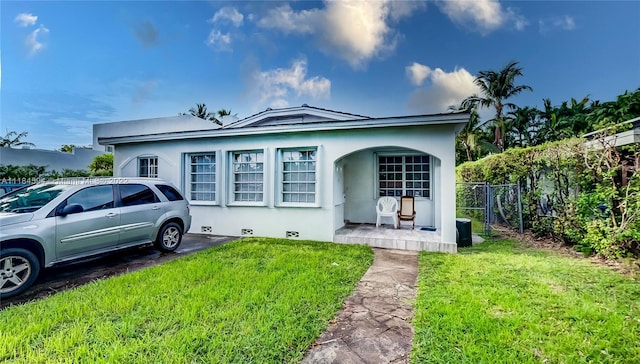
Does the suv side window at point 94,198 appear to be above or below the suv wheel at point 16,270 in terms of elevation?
above

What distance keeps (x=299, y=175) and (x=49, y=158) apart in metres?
25.8

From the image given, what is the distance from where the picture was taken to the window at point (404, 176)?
368 inches

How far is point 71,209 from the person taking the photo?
187 inches

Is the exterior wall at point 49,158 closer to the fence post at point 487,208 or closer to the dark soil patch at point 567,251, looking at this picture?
the fence post at point 487,208

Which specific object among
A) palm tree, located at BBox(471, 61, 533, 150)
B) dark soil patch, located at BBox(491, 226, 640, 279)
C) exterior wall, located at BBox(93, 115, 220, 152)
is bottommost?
dark soil patch, located at BBox(491, 226, 640, 279)

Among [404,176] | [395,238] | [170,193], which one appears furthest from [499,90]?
[170,193]

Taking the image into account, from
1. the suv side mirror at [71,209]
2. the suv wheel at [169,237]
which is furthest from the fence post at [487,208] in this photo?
the suv side mirror at [71,209]

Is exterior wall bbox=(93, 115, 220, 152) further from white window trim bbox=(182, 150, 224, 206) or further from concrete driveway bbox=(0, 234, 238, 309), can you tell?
concrete driveway bbox=(0, 234, 238, 309)

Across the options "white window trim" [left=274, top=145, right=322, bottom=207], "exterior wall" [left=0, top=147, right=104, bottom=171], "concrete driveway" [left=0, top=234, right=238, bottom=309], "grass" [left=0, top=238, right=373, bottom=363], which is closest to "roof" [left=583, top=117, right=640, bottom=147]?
"grass" [left=0, top=238, right=373, bottom=363]

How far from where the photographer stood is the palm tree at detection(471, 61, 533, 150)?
2362 centimetres

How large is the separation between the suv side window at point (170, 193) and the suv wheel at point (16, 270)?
105 inches

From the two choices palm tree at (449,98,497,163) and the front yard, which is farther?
palm tree at (449,98,497,163)

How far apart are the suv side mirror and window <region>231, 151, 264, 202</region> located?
4.38 meters

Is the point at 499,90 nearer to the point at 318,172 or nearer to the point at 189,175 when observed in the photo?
the point at 318,172
